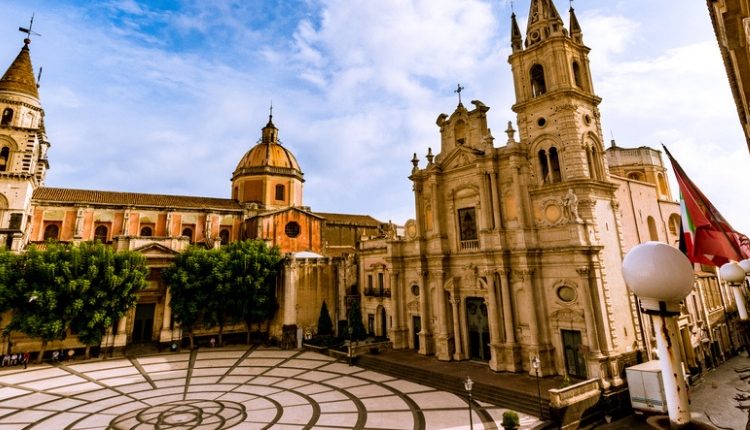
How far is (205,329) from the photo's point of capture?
33125mm

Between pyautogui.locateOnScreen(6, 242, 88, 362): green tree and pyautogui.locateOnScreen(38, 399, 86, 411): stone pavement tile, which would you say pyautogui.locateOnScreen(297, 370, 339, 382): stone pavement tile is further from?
pyautogui.locateOnScreen(6, 242, 88, 362): green tree

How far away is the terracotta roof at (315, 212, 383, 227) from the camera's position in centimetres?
5138

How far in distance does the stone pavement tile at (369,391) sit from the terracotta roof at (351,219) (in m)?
30.3

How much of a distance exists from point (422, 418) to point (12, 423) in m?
18.7

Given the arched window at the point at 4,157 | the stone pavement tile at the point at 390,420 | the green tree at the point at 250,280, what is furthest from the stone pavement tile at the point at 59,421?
the arched window at the point at 4,157

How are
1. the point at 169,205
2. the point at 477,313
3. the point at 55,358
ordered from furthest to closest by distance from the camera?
the point at 169,205
the point at 55,358
the point at 477,313

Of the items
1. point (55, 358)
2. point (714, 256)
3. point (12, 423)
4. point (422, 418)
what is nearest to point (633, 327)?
point (422, 418)

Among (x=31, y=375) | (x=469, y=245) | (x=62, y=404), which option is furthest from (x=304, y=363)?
(x=31, y=375)

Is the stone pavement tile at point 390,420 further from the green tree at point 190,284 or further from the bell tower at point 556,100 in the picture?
the green tree at point 190,284

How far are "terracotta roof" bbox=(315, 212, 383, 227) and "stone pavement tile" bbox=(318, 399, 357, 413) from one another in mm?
32310

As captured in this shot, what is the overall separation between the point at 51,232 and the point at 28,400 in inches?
739

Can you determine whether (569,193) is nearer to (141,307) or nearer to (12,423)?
(12,423)

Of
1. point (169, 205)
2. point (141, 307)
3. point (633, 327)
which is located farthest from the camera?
point (169, 205)

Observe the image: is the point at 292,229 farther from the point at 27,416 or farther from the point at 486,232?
the point at 27,416
